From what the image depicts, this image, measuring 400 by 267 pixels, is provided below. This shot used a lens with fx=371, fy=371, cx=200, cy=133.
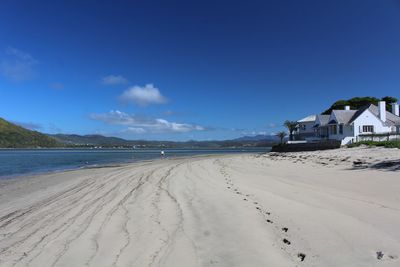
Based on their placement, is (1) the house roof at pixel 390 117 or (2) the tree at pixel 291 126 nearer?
(1) the house roof at pixel 390 117

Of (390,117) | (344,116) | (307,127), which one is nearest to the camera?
(344,116)

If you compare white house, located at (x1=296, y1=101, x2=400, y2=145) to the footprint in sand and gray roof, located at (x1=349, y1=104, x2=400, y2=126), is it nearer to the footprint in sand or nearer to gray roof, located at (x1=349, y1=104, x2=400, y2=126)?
gray roof, located at (x1=349, y1=104, x2=400, y2=126)

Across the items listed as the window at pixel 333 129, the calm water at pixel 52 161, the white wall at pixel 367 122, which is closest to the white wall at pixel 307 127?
the window at pixel 333 129

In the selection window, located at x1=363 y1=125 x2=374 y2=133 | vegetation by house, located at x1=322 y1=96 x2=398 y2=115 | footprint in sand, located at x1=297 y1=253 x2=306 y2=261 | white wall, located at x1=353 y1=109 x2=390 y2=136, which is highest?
vegetation by house, located at x1=322 y1=96 x2=398 y2=115

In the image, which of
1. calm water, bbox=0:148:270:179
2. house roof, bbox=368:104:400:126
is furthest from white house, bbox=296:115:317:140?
calm water, bbox=0:148:270:179

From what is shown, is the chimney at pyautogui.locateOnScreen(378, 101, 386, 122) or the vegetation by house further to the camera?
the vegetation by house

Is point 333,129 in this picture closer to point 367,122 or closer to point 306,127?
point 367,122

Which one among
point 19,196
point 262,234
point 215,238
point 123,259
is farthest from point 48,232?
point 19,196

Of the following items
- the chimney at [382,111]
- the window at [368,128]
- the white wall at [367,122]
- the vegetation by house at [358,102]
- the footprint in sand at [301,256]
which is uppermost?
the vegetation by house at [358,102]

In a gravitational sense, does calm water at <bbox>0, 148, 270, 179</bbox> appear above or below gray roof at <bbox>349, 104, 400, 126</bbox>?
below

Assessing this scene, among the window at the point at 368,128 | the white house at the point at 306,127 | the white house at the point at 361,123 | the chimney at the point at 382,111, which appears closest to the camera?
the white house at the point at 361,123

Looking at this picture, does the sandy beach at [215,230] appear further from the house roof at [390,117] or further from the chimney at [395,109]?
the chimney at [395,109]

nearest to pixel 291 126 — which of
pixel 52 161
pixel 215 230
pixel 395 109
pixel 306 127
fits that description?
pixel 306 127

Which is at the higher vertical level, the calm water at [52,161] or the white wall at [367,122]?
the white wall at [367,122]
